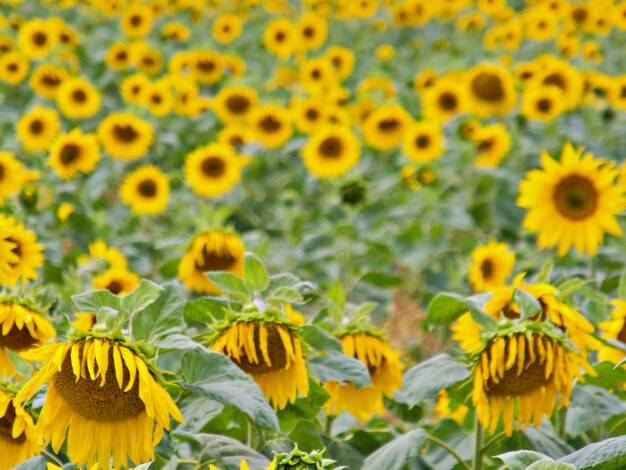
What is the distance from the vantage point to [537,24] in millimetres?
5527

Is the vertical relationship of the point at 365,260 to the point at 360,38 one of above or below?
below

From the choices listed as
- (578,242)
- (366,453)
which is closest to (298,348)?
(366,453)

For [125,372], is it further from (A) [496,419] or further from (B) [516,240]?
(B) [516,240]

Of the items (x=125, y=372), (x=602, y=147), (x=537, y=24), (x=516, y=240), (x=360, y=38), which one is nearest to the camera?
(x=125, y=372)

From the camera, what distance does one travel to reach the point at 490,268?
2.69 meters

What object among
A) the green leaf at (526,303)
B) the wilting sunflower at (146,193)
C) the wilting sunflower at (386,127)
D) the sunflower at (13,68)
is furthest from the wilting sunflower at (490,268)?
the sunflower at (13,68)

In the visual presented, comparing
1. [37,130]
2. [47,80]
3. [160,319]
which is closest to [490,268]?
[160,319]

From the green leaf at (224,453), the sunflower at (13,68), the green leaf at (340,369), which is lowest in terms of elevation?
the green leaf at (224,453)

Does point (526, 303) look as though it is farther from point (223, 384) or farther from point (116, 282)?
point (116, 282)

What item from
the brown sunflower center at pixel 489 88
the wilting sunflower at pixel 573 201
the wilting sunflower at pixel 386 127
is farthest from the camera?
the wilting sunflower at pixel 386 127

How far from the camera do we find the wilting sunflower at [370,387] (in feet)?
4.95

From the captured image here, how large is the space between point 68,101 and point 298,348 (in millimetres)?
3130

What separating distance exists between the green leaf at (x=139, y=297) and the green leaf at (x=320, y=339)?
274 mm

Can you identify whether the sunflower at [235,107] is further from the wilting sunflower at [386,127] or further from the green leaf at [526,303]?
the green leaf at [526,303]
